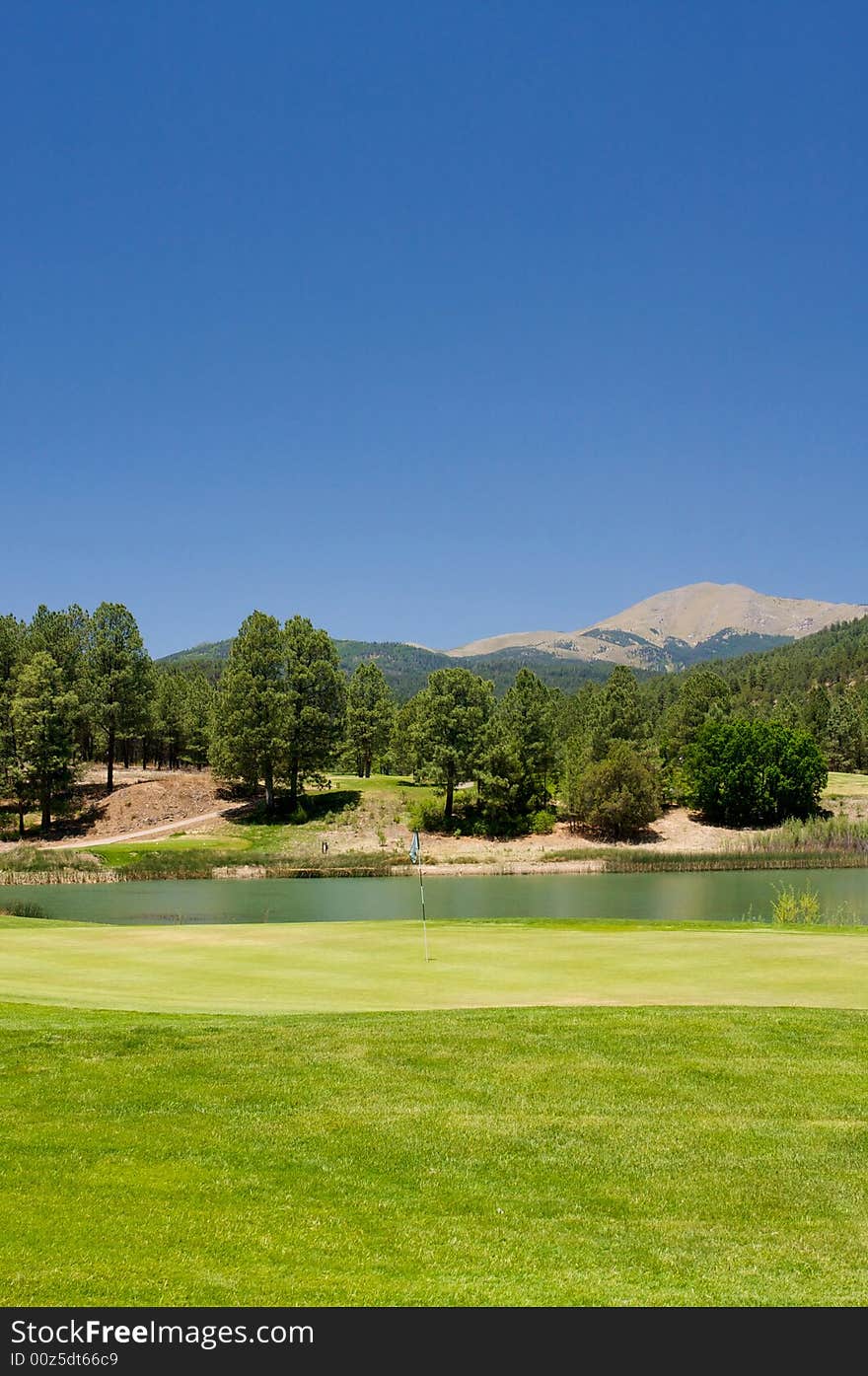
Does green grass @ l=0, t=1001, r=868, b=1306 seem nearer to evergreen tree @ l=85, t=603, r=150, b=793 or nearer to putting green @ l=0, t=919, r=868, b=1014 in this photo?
putting green @ l=0, t=919, r=868, b=1014

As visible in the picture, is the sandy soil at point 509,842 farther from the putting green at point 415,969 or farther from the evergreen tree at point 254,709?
the putting green at point 415,969

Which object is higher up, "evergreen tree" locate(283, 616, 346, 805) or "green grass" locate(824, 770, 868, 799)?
"evergreen tree" locate(283, 616, 346, 805)

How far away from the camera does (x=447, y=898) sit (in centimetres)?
4419

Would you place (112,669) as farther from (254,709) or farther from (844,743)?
(844,743)

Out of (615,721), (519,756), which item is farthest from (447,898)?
(615,721)

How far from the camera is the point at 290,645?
244 ft

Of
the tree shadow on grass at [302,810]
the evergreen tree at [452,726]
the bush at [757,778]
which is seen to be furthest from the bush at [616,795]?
the tree shadow on grass at [302,810]

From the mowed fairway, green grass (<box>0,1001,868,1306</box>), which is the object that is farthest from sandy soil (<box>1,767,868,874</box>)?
green grass (<box>0,1001,868,1306</box>)

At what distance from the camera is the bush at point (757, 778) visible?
76750 millimetres

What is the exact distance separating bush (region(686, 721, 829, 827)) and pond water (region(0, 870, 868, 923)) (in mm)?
23069

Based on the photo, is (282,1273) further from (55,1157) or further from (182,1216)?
(55,1157)

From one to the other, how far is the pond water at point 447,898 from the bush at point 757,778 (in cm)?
2307

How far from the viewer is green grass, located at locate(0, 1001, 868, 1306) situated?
6.20 metres

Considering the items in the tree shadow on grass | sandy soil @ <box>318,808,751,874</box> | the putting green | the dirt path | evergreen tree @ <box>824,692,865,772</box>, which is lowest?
sandy soil @ <box>318,808,751,874</box>
